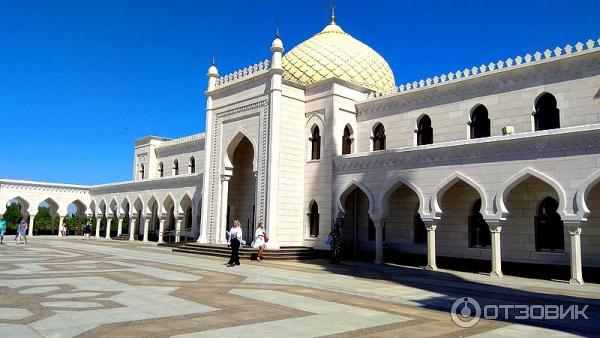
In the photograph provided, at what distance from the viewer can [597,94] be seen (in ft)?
43.5

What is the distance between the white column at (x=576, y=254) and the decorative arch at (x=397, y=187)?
4007mm

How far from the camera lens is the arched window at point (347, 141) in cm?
1894

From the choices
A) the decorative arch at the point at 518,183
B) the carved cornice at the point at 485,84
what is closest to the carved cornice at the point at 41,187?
the carved cornice at the point at 485,84

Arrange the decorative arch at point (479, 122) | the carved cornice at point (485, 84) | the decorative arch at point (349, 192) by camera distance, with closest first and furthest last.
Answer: the carved cornice at point (485, 84) → the decorative arch at point (479, 122) → the decorative arch at point (349, 192)

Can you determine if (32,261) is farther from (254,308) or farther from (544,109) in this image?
(544,109)

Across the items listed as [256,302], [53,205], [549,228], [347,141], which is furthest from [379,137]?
[53,205]

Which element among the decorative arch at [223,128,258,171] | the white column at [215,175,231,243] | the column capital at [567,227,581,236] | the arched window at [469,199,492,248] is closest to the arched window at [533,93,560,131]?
the arched window at [469,199,492,248]

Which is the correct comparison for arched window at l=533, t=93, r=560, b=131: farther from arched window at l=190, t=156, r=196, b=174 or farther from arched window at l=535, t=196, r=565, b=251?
arched window at l=190, t=156, r=196, b=174

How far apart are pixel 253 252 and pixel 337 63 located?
8929 millimetres

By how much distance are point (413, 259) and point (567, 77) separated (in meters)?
7.28

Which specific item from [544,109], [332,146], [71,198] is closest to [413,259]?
[332,146]

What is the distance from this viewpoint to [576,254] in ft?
37.7

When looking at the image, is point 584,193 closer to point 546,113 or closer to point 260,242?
point 546,113

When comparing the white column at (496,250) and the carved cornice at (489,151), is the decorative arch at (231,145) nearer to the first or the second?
the carved cornice at (489,151)
